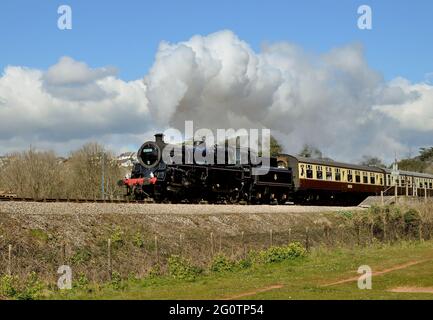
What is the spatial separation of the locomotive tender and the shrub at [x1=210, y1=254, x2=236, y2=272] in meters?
11.0

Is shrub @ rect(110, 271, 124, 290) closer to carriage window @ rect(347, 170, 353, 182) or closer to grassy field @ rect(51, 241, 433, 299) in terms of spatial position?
grassy field @ rect(51, 241, 433, 299)

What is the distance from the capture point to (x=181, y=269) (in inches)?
813

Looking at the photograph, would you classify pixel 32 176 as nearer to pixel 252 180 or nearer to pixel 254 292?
pixel 252 180

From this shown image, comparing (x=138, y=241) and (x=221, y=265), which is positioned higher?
(x=138, y=241)

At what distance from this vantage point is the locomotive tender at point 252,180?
1332 inches

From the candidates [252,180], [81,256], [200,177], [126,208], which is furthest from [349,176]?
[81,256]

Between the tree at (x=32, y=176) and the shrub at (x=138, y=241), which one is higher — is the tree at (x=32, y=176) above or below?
above

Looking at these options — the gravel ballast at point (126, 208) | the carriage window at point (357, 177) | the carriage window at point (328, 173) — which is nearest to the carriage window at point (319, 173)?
the carriage window at point (328, 173)

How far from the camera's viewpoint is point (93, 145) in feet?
234

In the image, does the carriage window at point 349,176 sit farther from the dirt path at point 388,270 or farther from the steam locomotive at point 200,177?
the dirt path at point 388,270

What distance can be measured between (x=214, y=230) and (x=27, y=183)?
35785 mm

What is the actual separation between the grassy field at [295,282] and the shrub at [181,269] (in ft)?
0.91

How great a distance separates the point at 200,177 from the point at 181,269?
1531 cm

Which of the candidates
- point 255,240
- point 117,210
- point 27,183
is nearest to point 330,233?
point 255,240
